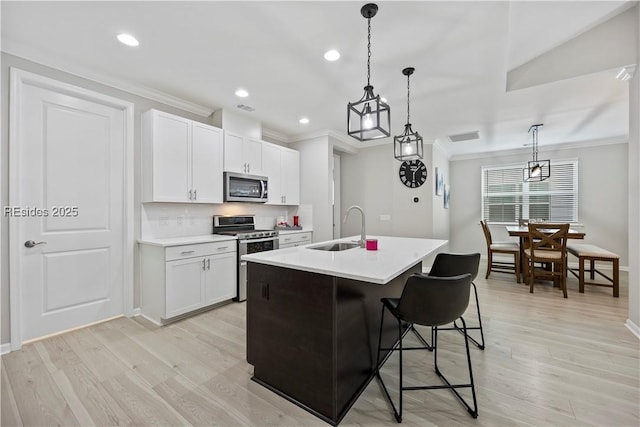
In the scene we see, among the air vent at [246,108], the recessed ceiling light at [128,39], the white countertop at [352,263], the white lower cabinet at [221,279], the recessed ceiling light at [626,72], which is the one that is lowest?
the white lower cabinet at [221,279]

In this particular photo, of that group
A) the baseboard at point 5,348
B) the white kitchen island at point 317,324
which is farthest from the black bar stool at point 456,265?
the baseboard at point 5,348

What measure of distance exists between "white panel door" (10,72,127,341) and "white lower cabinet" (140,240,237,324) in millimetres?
354

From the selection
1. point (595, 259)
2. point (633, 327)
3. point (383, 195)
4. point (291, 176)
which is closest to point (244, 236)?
point (291, 176)

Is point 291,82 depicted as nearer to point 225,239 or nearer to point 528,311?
point 225,239

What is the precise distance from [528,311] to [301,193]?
3.76m

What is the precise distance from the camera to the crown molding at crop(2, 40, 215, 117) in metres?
2.41

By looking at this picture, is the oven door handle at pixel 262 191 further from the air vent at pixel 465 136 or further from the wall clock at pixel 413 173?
the air vent at pixel 465 136

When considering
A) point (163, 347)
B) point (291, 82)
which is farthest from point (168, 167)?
point (163, 347)

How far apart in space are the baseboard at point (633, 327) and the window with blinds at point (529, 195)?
3914mm

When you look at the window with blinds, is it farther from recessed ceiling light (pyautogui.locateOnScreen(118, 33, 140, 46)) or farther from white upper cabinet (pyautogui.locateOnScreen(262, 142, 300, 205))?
recessed ceiling light (pyautogui.locateOnScreen(118, 33, 140, 46))

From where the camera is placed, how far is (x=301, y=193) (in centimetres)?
520

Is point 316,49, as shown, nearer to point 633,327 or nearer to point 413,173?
point 413,173

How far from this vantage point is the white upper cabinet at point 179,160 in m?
3.14

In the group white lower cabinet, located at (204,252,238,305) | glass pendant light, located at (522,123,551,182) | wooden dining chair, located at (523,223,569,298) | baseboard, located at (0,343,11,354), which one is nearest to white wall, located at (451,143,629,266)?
glass pendant light, located at (522,123,551,182)
